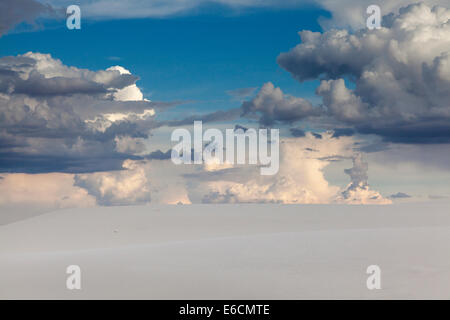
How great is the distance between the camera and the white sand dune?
19.9 m

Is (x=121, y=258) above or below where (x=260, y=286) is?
above

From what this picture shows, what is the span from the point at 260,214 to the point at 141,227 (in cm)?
1412

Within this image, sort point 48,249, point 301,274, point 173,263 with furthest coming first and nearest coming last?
point 48,249, point 173,263, point 301,274

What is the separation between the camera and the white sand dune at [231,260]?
65.4ft

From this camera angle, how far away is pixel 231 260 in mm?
26594

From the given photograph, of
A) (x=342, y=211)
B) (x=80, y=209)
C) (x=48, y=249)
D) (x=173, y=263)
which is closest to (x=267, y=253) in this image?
(x=173, y=263)

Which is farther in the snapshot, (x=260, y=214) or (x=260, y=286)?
(x=260, y=214)

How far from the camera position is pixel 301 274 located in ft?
74.2

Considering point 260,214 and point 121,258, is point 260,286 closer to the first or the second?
point 121,258

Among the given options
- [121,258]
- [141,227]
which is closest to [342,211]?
[141,227]

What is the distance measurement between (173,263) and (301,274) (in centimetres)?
685

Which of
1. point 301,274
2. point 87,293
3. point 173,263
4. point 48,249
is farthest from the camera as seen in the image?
point 48,249

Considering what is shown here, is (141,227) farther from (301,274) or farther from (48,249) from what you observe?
(301,274)
